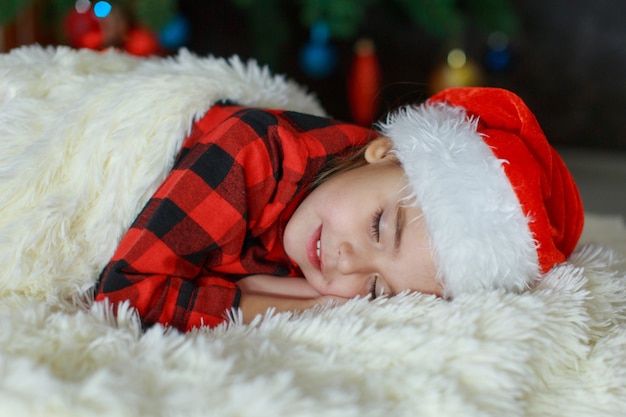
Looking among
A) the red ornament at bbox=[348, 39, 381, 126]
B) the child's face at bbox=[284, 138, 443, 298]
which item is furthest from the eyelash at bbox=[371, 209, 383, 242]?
the red ornament at bbox=[348, 39, 381, 126]

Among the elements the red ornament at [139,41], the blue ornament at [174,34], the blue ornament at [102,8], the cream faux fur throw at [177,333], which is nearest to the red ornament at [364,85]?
the blue ornament at [174,34]

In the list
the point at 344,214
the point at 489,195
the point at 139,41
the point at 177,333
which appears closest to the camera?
the point at 177,333

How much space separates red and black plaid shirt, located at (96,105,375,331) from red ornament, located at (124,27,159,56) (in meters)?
0.97

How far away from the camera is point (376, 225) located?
0.85 meters

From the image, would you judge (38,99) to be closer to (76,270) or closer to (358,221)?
(76,270)

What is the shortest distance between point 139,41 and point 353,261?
1286mm

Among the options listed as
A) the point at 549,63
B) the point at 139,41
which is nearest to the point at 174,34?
the point at 139,41

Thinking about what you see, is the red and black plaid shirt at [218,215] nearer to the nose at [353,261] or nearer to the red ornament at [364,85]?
the nose at [353,261]

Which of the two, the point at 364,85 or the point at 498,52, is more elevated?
the point at 498,52

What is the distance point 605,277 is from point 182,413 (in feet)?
2.00

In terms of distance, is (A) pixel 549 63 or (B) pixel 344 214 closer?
(B) pixel 344 214

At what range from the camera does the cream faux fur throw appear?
522mm

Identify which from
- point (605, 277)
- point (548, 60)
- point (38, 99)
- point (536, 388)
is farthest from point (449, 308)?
point (548, 60)

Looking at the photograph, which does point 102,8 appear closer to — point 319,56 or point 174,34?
point 174,34
